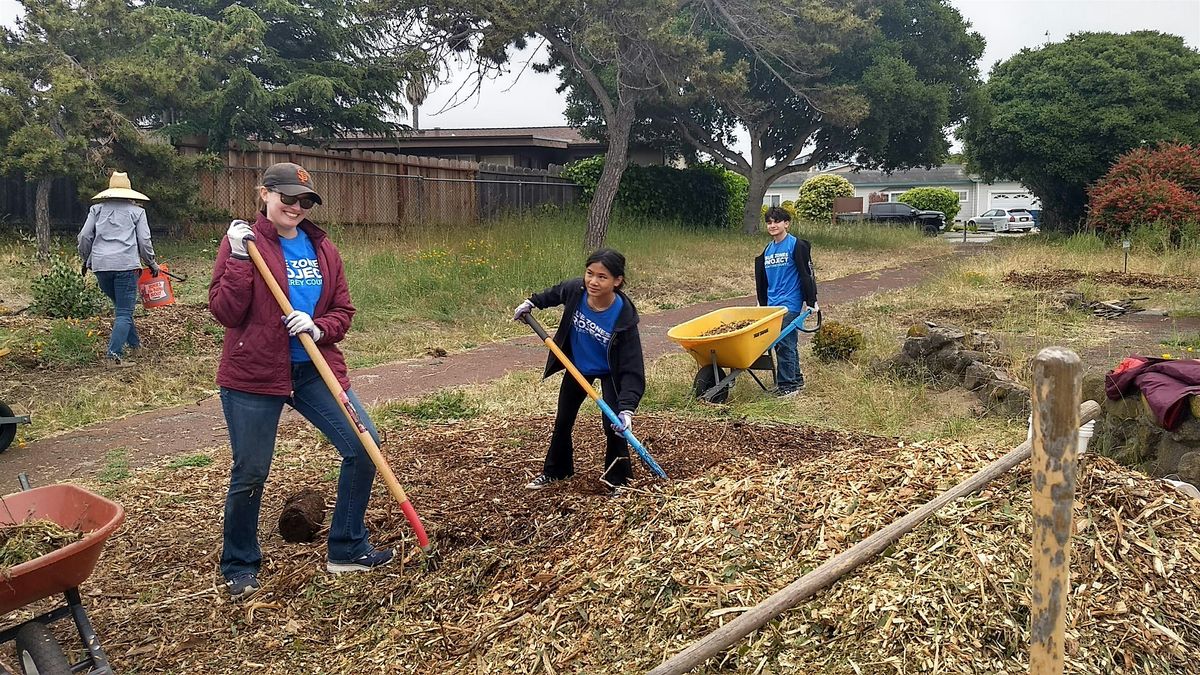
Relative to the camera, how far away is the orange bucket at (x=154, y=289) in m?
8.52

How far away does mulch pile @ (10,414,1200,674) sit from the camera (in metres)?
A: 2.86

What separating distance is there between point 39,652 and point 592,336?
2.57 m

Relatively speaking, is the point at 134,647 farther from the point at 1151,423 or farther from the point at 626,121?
the point at 626,121

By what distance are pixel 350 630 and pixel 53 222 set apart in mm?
13398

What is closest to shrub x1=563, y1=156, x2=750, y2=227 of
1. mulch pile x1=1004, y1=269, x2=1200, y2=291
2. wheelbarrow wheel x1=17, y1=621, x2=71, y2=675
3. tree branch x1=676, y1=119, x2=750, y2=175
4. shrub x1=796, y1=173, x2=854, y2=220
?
tree branch x1=676, y1=119, x2=750, y2=175

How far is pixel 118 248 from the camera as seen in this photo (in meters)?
7.93

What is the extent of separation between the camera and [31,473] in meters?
5.35

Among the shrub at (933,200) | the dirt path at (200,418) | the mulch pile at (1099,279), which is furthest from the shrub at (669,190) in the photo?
the shrub at (933,200)

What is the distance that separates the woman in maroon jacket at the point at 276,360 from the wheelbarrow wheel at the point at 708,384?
3.51 metres

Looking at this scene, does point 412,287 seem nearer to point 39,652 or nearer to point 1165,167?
point 39,652

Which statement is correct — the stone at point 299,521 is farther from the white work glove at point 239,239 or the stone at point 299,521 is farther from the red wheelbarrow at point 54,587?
the white work glove at point 239,239

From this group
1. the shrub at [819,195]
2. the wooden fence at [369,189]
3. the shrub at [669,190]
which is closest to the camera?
the wooden fence at [369,189]

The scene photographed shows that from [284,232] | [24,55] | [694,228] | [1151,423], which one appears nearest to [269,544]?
[284,232]

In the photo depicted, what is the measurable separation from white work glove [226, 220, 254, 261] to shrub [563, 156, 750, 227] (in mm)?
18549
